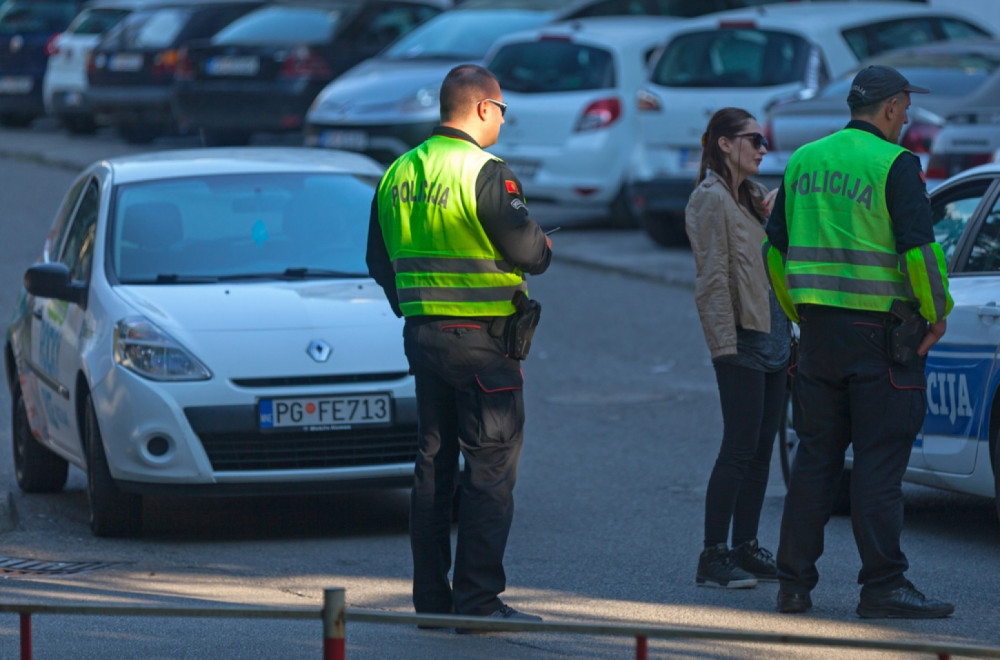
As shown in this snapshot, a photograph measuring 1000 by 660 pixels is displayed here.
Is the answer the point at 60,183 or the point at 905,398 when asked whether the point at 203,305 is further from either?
the point at 60,183

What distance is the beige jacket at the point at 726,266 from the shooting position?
20.2ft

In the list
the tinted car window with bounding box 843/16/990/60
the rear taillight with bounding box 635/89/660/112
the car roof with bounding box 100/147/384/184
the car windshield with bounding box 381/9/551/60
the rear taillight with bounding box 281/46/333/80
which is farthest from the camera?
the rear taillight with bounding box 281/46/333/80

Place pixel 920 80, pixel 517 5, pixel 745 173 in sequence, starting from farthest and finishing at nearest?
pixel 517 5, pixel 920 80, pixel 745 173

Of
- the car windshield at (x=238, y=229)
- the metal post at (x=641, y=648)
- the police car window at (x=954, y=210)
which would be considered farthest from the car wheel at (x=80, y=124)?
the metal post at (x=641, y=648)

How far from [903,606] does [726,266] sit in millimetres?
1303

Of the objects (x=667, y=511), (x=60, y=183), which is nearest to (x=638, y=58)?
(x=60, y=183)

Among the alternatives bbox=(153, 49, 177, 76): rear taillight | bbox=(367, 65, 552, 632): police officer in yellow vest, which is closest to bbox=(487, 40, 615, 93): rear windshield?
bbox=(153, 49, 177, 76): rear taillight

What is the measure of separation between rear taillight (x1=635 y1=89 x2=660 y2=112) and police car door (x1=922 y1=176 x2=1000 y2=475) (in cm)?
789

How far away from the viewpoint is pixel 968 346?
6805 mm

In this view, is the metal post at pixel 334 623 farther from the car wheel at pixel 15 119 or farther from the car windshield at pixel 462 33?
the car wheel at pixel 15 119

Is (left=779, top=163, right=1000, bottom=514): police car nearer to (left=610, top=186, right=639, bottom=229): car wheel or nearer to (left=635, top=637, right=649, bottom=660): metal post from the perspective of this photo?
(left=635, top=637, right=649, bottom=660): metal post

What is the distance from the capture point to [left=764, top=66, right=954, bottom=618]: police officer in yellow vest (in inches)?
218

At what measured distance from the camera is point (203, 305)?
24.5 ft

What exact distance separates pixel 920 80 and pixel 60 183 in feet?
37.6
